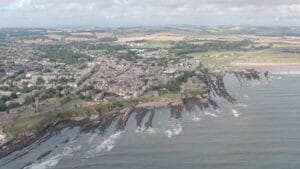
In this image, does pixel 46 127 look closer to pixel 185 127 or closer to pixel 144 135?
pixel 144 135

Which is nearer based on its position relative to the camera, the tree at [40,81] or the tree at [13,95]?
the tree at [13,95]

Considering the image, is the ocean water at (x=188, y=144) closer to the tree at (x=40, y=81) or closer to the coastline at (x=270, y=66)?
the tree at (x=40, y=81)

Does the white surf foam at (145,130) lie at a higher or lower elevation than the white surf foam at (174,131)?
lower

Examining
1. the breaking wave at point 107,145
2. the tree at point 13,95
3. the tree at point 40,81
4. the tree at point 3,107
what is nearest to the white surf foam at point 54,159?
the breaking wave at point 107,145

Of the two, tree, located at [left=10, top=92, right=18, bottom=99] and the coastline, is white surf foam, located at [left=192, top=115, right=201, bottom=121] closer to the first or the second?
tree, located at [left=10, top=92, right=18, bottom=99]


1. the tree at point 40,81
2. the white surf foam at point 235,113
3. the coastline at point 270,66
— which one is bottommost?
the coastline at point 270,66

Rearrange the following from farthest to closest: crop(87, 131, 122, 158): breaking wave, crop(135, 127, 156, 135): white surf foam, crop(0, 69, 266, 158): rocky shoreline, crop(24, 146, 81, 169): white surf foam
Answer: crop(135, 127, 156, 135): white surf foam
crop(0, 69, 266, 158): rocky shoreline
crop(87, 131, 122, 158): breaking wave
crop(24, 146, 81, 169): white surf foam

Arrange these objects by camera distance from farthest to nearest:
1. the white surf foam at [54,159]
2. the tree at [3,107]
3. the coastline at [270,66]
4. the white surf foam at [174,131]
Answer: the coastline at [270,66], the tree at [3,107], the white surf foam at [174,131], the white surf foam at [54,159]

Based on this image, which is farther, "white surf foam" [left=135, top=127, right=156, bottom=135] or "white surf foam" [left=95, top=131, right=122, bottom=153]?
"white surf foam" [left=135, top=127, right=156, bottom=135]

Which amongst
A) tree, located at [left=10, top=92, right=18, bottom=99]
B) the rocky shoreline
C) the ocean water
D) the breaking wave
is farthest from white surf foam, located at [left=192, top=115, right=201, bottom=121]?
tree, located at [left=10, top=92, right=18, bottom=99]
